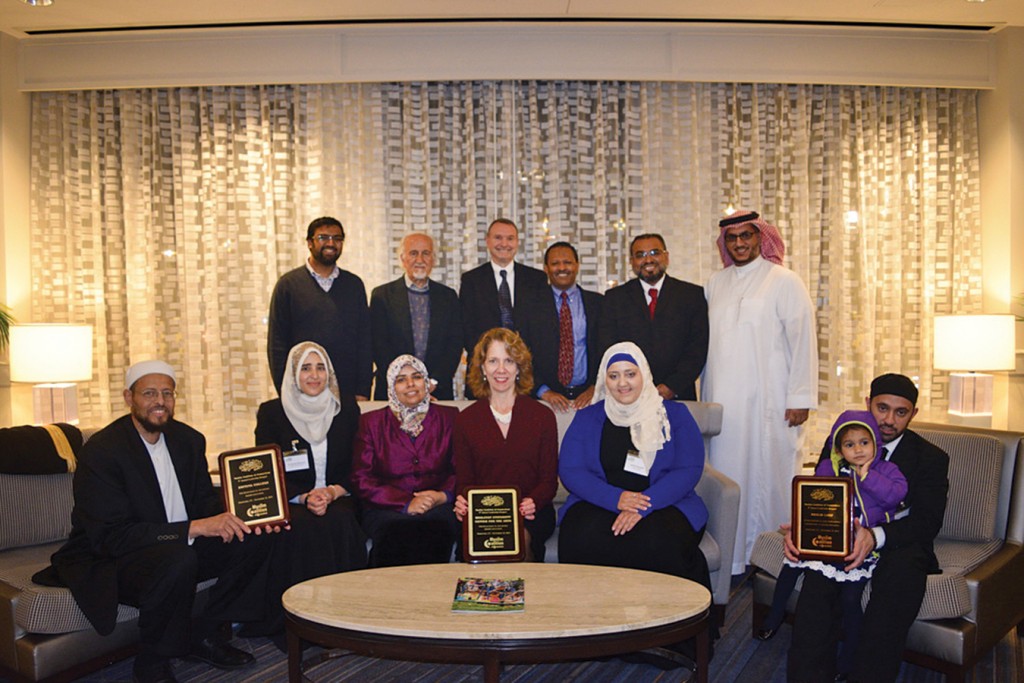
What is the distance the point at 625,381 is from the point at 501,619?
1.43 metres

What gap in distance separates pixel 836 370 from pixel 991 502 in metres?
2.71

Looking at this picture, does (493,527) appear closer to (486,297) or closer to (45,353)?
(486,297)

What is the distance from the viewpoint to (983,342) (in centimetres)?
539

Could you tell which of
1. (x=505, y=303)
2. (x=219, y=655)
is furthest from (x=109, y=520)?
(x=505, y=303)

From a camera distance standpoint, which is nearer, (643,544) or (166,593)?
(166,593)

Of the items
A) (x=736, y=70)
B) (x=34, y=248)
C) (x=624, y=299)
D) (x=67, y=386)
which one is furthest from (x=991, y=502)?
(x=34, y=248)

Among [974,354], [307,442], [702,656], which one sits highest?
[974,354]

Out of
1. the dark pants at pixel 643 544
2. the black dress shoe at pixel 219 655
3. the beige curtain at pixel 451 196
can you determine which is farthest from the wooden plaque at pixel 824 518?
the beige curtain at pixel 451 196

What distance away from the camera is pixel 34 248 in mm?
6055

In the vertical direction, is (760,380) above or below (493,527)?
above

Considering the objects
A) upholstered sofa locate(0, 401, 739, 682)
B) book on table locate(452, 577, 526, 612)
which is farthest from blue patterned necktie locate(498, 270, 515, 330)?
book on table locate(452, 577, 526, 612)

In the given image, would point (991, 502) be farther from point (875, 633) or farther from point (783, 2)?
point (783, 2)

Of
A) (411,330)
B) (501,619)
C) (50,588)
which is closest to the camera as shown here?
(501,619)

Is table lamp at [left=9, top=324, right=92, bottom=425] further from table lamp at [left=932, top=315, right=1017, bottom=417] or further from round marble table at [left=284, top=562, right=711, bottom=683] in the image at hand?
table lamp at [left=932, top=315, right=1017, bottom=417]
